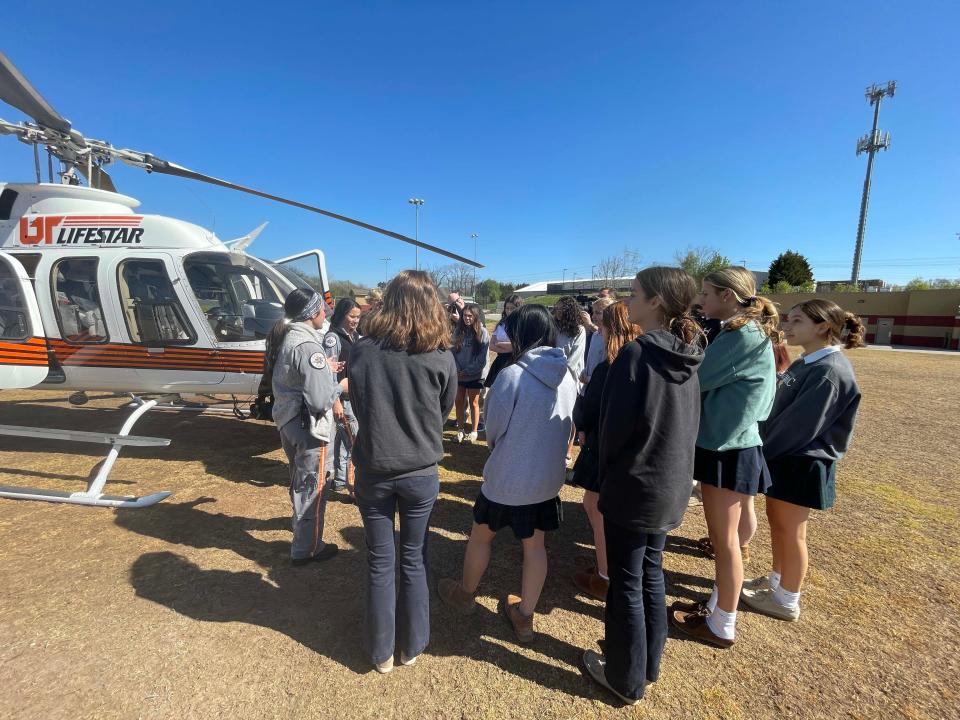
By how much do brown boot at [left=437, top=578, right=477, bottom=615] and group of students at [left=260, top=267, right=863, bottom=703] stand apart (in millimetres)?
14

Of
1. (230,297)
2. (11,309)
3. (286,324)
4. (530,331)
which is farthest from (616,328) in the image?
(11,309)

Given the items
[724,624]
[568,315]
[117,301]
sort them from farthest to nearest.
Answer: [117,301]
[568,315]
[724,624]

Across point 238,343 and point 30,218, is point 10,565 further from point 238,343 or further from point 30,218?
point 30,218

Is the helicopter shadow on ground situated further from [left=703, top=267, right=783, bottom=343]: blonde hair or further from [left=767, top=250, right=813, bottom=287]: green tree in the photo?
[left=767, top=250, right=813, bottom=287]: green tree

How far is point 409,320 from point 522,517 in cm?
116

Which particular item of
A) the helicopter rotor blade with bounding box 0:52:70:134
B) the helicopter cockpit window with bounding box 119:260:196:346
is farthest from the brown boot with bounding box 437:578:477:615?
the helicopter rotor blade with bounding box 0:52:70:134

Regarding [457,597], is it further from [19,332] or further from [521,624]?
[19,332]

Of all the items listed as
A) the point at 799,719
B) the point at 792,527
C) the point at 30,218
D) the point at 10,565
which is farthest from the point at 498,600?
the point at 30,218

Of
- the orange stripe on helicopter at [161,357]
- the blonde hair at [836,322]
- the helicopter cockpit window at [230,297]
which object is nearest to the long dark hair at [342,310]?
the helicopter cockpit window at [230,297]

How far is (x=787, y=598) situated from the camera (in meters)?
2.55

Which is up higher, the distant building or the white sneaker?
the distant building

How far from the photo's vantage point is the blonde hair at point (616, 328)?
2.81 meters

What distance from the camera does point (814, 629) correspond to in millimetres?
2492

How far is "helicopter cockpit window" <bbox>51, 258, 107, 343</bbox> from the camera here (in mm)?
4488
